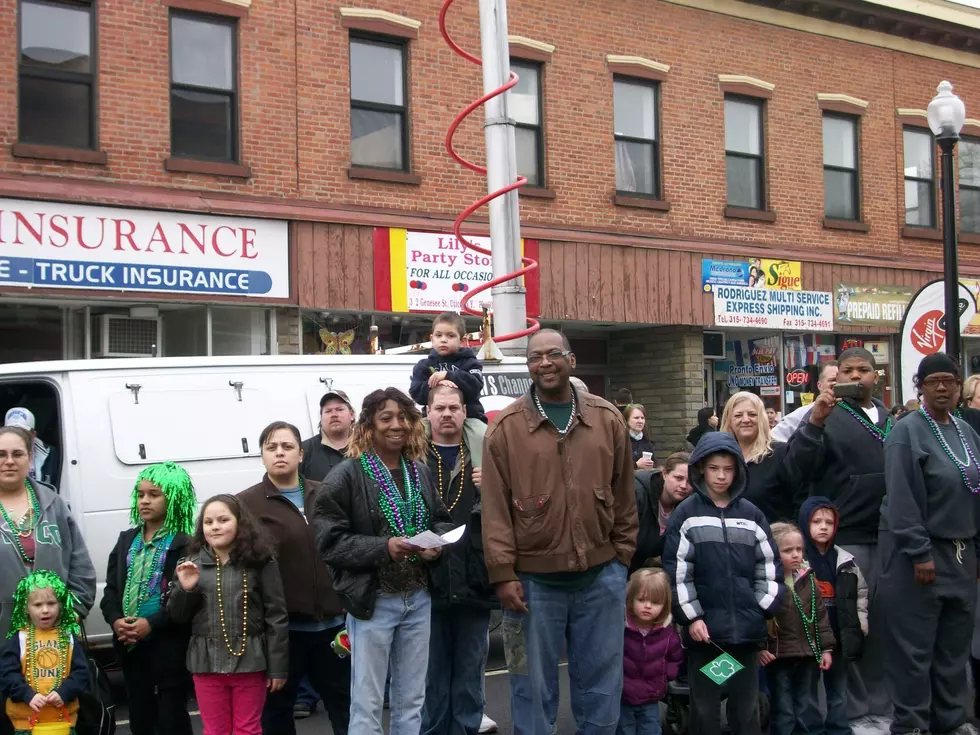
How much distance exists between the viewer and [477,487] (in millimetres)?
6039

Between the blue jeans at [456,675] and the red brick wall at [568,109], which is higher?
the red brick wall at [568,109]

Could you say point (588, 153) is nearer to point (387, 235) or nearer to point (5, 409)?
point (387, 235)

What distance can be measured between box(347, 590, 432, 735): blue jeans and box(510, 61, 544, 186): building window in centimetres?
1144

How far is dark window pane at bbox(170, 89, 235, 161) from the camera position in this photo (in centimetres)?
1367

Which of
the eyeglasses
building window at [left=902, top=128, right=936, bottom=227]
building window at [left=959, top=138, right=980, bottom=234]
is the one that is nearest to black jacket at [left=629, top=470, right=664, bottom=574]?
the eyeglasses

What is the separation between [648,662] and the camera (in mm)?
6258

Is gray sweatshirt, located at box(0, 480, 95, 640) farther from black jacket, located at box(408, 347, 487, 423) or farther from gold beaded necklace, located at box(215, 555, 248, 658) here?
black jacket, located at box(408, 347, 487, 423)

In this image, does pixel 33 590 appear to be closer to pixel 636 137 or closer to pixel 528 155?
pixel 528 155

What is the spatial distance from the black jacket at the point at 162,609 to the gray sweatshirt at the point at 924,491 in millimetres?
3865

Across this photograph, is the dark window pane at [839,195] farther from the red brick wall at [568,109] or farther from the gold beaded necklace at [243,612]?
the gold beaded necklace at [243,612]

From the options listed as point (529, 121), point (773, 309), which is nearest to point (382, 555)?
point (529, 121)

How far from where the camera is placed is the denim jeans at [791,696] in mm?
6453

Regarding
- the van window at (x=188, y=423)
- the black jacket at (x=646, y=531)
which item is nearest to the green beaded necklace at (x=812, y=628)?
the black jacket at (x=646, y=531)

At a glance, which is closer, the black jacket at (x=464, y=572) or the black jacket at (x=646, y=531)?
the black jacket at (x=464, y=572)
